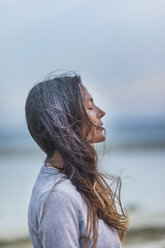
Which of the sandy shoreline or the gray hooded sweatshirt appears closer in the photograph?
the gray hooded sweatshirt

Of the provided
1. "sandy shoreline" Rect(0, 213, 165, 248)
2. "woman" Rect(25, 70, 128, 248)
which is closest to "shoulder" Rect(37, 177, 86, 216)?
"woman" Rect(25, 70, 128, 248)

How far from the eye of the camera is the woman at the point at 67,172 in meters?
0.77

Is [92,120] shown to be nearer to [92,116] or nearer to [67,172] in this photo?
[92,116]

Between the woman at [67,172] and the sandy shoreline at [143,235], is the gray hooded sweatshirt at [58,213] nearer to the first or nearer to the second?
the woman at [67,172]

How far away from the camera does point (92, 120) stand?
0.88m

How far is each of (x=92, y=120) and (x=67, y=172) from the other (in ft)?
0.48

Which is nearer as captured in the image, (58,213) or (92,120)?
(58,213)

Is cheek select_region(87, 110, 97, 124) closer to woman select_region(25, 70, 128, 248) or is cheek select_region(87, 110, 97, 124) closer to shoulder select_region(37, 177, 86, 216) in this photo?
woman select_region(25, 70, 128, 248)

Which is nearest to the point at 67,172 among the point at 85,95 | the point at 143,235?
the point at 85,95

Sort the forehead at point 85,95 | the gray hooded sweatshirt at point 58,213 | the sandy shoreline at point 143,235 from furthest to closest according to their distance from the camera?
1. the sandy shoreline at point 143,235
2. the forehead at point 85,95
3. the gray hooded sweatshirt at point 58,213

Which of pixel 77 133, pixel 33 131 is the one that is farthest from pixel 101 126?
pixel 33 131

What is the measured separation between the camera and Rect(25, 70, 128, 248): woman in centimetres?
77

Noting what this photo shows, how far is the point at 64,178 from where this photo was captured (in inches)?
32.2

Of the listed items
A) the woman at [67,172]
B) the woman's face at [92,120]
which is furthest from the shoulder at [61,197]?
the woman's face at [92,120]
